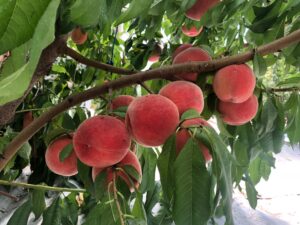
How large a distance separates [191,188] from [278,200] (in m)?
2.25

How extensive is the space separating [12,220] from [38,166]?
0.82 ft

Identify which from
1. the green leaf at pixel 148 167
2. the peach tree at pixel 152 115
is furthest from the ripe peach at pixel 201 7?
the green leaf at pixel 148 167

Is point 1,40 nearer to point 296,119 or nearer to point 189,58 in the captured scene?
point 189,58

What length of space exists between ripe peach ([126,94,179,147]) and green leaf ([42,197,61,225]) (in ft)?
1.32

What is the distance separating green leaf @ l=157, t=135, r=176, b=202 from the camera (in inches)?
20.7

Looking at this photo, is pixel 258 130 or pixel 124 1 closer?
pixel 124 1

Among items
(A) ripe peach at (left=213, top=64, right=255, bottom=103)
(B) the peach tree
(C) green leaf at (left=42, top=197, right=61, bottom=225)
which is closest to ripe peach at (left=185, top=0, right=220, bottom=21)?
(B) the peach tree

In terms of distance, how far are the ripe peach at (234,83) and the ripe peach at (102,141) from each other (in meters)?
0.20

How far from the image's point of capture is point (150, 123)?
53 centimetres

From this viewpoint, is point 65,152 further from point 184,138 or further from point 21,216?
point 21,216

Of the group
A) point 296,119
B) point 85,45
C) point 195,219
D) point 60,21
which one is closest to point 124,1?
point 60,21

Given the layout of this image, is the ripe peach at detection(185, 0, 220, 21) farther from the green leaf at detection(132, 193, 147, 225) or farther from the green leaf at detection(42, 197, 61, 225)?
the green leaf at detection(42, 197, 61, 225)

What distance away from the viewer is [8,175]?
3.86 ft

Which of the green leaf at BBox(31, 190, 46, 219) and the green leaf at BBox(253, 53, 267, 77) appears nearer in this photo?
the green leaf at BBox(253, 53, 267, 77)
